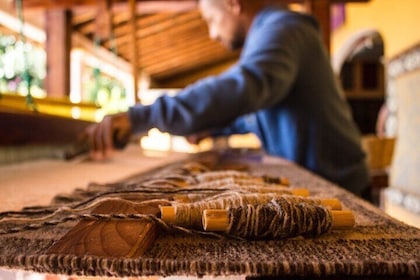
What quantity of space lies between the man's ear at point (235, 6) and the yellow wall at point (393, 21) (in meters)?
0.91

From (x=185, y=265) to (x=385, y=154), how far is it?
235 cm

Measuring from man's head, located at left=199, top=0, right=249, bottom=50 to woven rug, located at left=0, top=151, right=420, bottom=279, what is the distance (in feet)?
4.15

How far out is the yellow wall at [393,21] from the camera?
269 centimetres

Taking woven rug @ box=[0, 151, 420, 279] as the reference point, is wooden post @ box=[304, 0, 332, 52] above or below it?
above

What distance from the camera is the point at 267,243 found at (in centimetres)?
44

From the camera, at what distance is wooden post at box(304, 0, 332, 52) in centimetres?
211

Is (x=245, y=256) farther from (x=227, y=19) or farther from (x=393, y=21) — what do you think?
(x=393, y=21)

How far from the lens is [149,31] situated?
479 cm

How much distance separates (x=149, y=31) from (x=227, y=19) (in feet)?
10.8

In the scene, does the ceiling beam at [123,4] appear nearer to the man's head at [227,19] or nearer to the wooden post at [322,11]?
the man's head at [227,19]

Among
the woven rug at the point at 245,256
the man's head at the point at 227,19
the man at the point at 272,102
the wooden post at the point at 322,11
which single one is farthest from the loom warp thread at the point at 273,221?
the wooden post at the point at 322,11

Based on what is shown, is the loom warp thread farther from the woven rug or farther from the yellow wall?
the yellow wall

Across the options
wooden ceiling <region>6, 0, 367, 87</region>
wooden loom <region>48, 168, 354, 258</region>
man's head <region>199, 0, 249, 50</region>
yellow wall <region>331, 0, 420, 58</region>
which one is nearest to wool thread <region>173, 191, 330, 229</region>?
wooden loom <region>48, 168, 354, 258</region>

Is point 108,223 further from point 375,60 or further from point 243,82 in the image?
point 375,60
